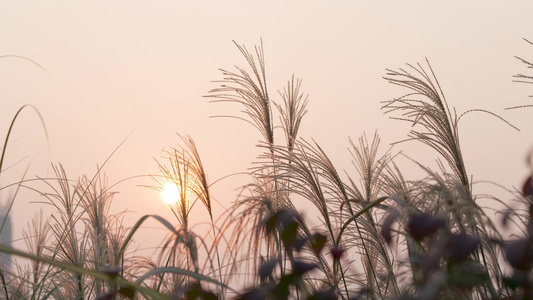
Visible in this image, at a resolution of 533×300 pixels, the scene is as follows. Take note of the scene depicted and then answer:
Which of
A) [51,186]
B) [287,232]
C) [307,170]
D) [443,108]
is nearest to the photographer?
[287,232]

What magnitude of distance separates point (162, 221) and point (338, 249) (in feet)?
1.12

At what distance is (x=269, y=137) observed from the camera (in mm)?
4602

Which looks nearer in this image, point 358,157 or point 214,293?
point 214,293

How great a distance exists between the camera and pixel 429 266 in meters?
1.04

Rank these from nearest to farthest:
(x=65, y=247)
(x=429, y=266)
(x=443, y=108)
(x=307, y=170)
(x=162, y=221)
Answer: (x=429, y=266), (x=162, y=221), (x=307, y=170), (x=443, y=108), (x=65, y=247)

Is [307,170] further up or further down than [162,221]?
further up

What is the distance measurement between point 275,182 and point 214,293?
7.89 feet

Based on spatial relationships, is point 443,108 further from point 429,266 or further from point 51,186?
point 51,186

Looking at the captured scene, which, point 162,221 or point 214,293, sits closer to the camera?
point 214,293

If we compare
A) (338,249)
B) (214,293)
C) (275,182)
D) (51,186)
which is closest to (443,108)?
(275,182)

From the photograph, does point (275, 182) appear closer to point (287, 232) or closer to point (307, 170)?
point (307, 170)

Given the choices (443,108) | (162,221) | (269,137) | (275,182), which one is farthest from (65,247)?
(162,221)

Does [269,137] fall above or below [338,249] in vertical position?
above

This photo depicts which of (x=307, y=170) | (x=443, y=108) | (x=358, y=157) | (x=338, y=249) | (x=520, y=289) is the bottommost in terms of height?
(x=520, y=289)
